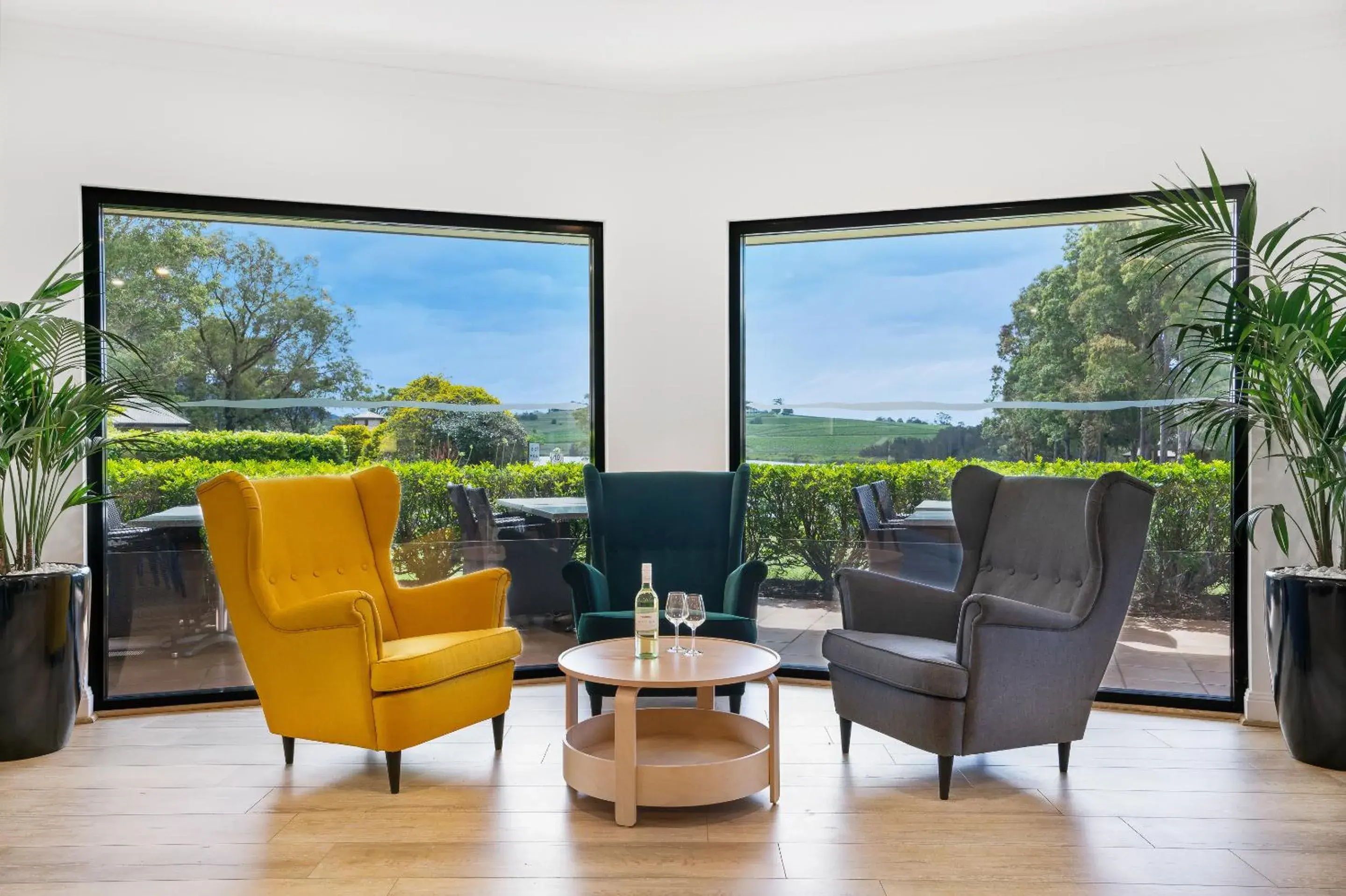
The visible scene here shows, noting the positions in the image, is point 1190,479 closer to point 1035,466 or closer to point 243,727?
point 1035,466

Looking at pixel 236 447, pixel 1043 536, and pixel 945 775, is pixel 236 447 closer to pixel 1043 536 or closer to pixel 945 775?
pixel 945 775

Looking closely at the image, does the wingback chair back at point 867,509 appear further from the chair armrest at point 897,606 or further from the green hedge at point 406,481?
the green hedge at point 406,481

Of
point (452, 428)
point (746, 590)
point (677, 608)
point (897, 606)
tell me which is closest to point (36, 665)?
point (452, 428)

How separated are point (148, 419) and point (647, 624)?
9.03 ft

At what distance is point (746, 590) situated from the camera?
4285 millimetres

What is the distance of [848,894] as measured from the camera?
2.62m

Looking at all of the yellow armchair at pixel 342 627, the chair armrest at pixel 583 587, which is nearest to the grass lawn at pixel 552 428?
the chair armrest at pixel 583 587

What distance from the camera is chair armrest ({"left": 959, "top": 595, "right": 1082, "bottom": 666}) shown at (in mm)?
3305

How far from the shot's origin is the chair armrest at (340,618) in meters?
3.35

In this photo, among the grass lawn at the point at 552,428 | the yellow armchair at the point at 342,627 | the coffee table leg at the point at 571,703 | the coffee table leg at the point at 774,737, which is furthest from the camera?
the grass lawn at the point at 552,428

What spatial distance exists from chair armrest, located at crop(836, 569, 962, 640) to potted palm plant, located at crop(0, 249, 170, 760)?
3.04m

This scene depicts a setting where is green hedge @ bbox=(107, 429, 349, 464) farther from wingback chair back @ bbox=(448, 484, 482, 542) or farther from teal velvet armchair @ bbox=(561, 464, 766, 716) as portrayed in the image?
teal velvet armchair @ bbox=(561, 464, 766, 716)

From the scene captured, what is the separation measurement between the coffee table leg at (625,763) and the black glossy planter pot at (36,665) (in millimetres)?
2366

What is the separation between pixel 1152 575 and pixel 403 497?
367 cm
